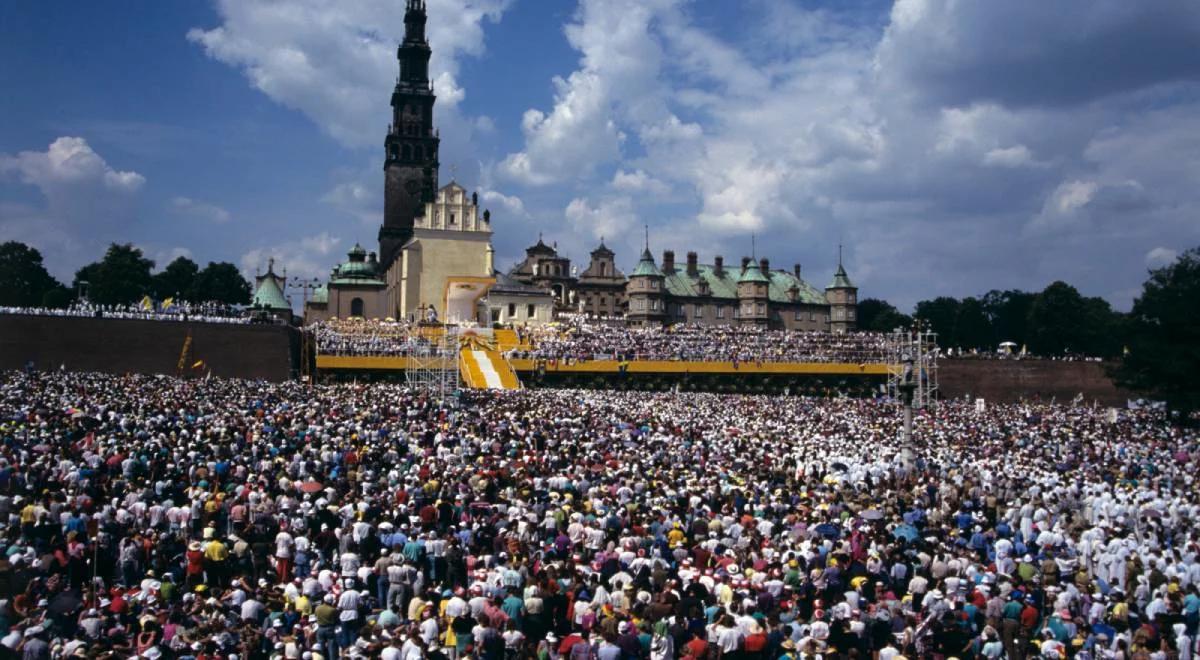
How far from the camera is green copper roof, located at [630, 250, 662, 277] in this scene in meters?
113

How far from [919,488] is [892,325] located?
354 ft

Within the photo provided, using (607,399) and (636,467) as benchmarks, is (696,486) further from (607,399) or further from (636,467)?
(607,399)

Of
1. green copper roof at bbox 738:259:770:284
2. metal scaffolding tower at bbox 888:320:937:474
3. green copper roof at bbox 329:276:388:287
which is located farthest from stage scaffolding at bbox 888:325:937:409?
green copper roof at bbox 329:276:388:287

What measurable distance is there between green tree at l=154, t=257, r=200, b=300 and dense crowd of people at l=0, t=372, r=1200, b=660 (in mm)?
70947

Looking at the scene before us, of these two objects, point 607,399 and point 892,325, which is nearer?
point 607,399

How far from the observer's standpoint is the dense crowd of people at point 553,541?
12.4 metres

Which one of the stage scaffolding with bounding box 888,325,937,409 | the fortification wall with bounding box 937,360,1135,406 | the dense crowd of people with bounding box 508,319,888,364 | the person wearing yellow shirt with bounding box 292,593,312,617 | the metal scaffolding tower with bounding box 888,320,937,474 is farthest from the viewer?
the fortification wall with bounding box 937,360,1135,406

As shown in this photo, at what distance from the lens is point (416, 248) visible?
3233 inches

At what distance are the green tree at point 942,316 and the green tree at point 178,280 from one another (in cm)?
8040

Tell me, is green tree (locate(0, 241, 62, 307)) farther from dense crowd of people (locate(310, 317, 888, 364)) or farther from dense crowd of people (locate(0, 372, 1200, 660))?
dense crowd of people (locate(0, 372, 1200, 660))

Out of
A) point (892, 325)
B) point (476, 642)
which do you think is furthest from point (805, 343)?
point (892, 325)

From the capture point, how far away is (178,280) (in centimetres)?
9981

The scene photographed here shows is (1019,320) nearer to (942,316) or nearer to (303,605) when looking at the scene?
(942,316)

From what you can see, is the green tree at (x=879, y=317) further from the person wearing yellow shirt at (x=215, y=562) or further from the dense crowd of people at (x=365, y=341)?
the person wearing yellow shirt at (x=215, y=562)
